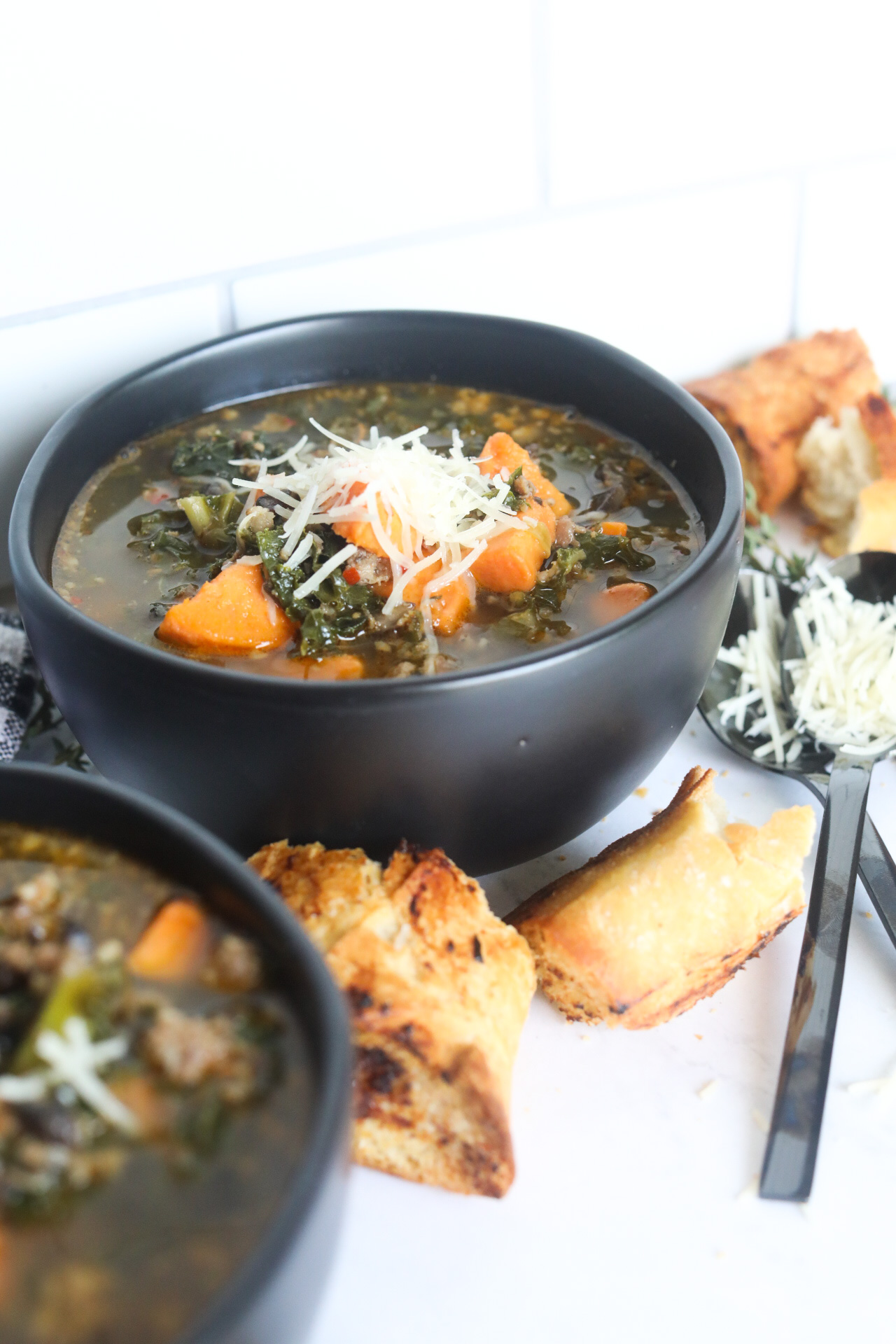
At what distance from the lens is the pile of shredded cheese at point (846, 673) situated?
1.66 m

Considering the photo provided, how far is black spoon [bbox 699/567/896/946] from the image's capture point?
1453mm

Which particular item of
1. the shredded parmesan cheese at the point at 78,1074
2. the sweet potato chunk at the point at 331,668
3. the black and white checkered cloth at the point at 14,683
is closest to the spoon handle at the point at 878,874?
the sweet potato chunk at the point at 331,668

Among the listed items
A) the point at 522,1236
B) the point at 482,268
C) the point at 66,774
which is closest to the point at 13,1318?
the point at 66,774

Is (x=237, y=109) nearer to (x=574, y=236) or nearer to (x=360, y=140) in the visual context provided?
(x=360, y=140)

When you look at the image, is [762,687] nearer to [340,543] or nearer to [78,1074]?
[340,543]

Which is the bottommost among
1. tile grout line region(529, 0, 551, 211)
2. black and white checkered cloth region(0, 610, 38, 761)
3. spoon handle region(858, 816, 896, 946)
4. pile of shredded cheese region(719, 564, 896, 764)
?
spoon handle region(858, 816, 896, 946)

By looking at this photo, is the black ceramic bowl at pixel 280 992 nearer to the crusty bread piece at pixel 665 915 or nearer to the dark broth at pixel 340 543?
the dark broth at pixel 340 543

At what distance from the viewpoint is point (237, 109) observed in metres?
1.80

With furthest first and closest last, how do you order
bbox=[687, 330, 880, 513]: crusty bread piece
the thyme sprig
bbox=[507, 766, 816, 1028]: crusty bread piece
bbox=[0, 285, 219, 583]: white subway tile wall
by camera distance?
bbox=[687, 330, 880, 513]: crusty bread piece → the thyme sprig → bbox=[0, 285, 219, 583]: white subway tile wall → bbox=[507, 766, 816, 1028]: crusty bread piece

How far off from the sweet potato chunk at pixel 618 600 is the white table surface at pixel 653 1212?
0.45 m

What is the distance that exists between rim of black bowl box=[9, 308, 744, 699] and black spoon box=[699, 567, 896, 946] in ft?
1.15

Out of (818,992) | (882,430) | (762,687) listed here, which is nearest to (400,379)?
(762,687)

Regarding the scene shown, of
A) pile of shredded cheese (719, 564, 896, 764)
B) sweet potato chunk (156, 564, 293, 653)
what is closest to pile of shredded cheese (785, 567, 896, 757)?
pile of shredded cheese (719, 564, 896, 764)

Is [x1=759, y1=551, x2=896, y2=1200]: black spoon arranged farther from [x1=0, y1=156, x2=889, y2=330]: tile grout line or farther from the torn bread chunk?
[x1=0, y1=156, x2=889, y2=330]: tile grout line
